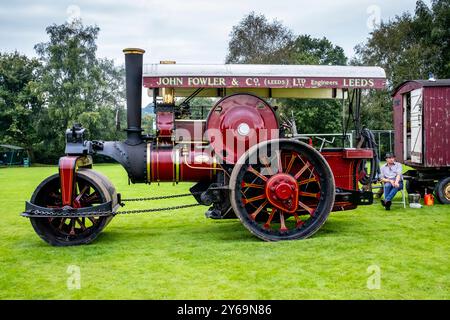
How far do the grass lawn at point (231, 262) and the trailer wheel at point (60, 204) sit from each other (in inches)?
6.7

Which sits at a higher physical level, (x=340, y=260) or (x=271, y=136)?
(x=271, y=136)

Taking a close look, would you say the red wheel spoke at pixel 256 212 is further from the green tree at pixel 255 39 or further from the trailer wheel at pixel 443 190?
the green tree at pixel 255 39

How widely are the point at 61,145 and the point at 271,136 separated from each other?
109 feet

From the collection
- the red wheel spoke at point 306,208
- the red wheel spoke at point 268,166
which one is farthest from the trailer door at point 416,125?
the red wheel spoke at point 268,166

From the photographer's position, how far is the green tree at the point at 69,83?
37.6m

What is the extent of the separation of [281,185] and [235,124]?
977 mm

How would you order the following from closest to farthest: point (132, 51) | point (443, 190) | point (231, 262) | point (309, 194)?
point (231, 262) → point (309, 194) → point (132, 51) → point (443, 190)

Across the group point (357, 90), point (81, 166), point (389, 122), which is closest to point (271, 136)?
point (357, 90)

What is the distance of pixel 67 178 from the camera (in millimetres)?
6613

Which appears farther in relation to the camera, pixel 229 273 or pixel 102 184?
pixel 102 184

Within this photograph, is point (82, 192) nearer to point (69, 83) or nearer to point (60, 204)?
point (60, 204)

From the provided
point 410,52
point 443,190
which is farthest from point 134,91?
point 410,52

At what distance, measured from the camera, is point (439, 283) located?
4.75 meters

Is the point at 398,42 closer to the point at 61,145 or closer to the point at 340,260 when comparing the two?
the point at 61,145
